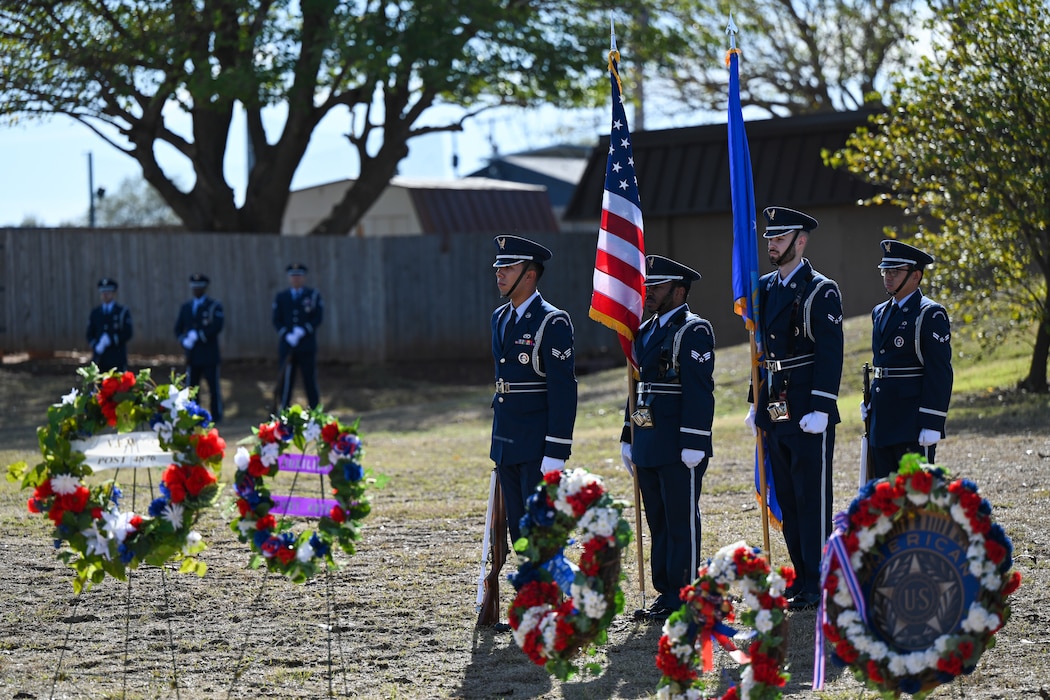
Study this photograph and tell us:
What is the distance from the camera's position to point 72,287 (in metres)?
22.9

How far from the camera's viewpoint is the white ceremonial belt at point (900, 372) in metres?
7.55

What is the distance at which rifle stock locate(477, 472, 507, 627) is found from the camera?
6945 mm

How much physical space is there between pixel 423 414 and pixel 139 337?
7.08 m

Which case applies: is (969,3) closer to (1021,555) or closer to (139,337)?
(1021,555)

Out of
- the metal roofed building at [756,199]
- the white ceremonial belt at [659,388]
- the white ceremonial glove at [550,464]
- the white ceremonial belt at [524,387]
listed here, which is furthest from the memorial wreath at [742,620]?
the metal roofed building at [756,199]

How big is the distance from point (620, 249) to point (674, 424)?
103 centimetres

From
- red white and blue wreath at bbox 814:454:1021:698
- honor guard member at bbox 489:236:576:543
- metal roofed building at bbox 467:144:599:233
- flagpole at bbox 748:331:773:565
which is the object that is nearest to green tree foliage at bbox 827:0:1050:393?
flagpole at bbox 748:331:773:565

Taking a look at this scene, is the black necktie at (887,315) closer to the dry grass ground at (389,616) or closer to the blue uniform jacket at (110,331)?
the dry grass ground at (389,616)

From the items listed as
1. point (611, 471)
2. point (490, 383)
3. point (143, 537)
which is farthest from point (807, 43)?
point (143, 537)

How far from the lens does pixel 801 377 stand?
721cm

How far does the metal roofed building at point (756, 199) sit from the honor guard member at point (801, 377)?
14716 mm

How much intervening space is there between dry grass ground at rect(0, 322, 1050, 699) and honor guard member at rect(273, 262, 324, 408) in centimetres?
509

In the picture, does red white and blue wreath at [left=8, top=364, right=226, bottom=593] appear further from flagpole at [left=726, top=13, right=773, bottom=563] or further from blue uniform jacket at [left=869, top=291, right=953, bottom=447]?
blue uniform jacket at [left=869, top=291, right=953, bottom=447]

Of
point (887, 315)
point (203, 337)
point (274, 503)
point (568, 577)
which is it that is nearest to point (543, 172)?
point (203, 337)
